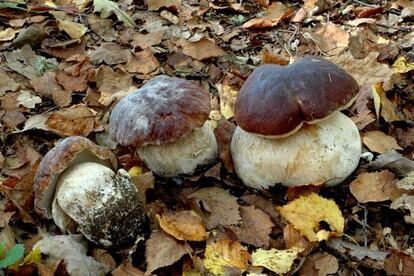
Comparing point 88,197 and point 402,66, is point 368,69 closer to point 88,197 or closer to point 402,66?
point 402,66

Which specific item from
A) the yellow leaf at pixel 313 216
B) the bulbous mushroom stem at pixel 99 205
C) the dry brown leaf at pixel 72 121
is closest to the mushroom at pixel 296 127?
the yellow leaf at pixel 313 216

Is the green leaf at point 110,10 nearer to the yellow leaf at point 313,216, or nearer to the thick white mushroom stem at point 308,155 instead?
the thick white mushroom stem at point 308,155

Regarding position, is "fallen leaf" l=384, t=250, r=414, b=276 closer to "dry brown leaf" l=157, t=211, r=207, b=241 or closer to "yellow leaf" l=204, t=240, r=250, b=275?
"yellow leaf" l=204, t=240, r=250, b=275

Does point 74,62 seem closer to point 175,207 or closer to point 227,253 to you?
point 175,207

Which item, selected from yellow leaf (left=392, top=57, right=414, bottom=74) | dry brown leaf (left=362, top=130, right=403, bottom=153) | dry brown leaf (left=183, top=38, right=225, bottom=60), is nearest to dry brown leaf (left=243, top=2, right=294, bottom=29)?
dry brown leaf (left=183, top=38, right=225, bottom=60)

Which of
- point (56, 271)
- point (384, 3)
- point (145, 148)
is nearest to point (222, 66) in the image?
point (145, 148)
